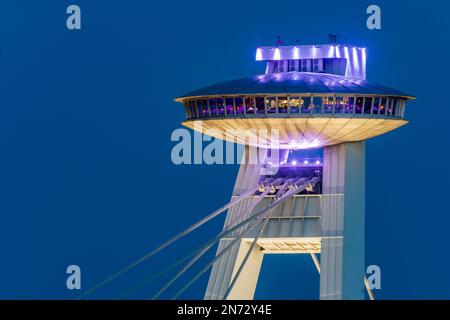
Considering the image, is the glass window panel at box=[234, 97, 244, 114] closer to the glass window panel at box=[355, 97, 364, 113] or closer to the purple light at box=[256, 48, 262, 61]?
the glass window panel at box=[355, 97, 364, 113]

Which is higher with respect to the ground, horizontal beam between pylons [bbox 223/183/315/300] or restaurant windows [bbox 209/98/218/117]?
restaurant windows [bbox 209/98/218/117]

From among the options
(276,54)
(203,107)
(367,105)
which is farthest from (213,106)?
(367,105)

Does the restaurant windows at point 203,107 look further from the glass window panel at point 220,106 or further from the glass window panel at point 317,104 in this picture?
the glass window panel at point 317,104

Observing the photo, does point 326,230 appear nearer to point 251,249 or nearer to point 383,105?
point 251,249

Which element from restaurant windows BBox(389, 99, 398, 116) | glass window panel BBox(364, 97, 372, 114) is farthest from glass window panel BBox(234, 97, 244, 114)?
restaurant windows BBox(389, 99, 398, 116)

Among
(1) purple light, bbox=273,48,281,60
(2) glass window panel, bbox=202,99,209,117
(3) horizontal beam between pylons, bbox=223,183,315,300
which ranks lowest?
(3) horizontal beam between pylons, bbox=223,183,315,300
